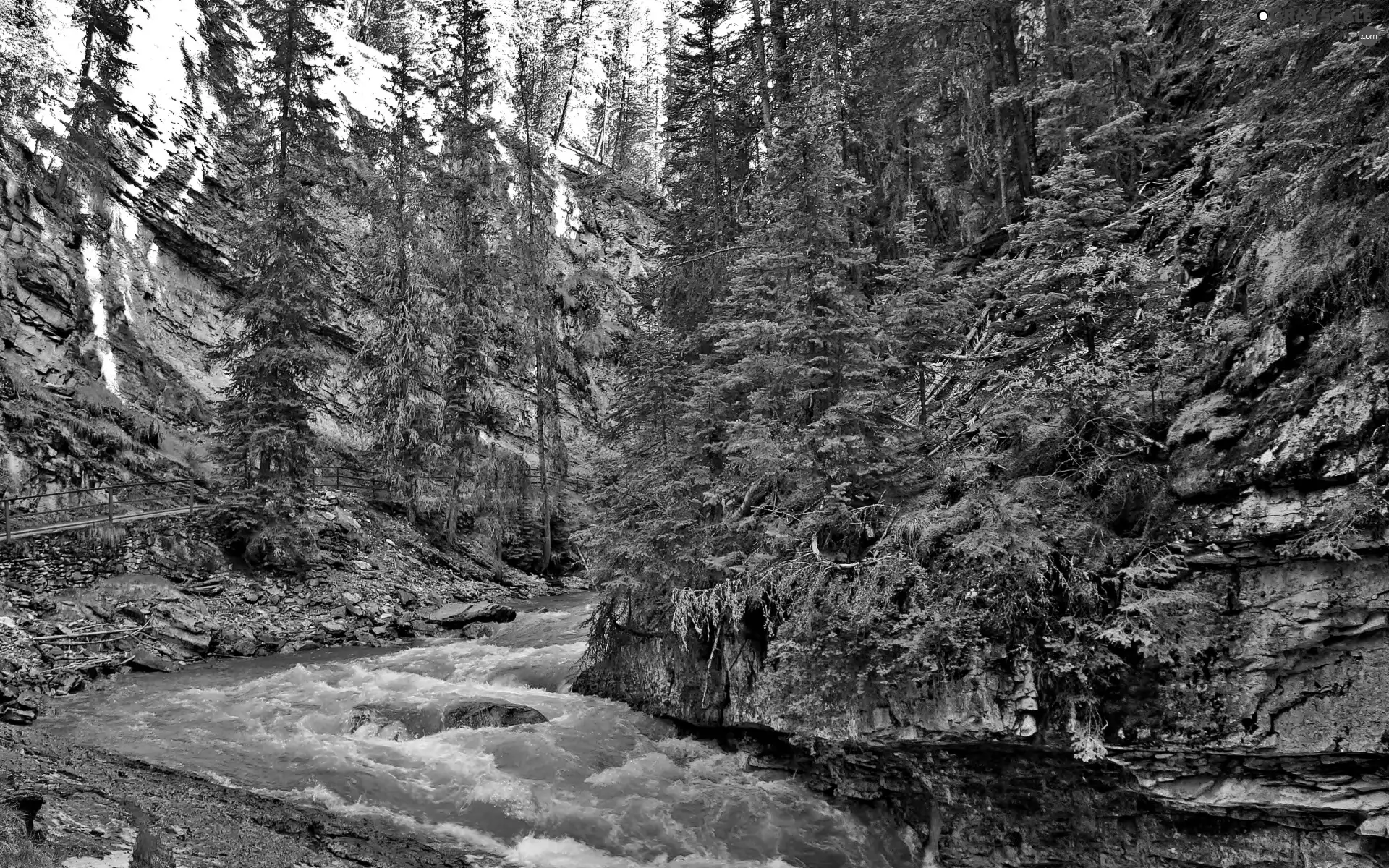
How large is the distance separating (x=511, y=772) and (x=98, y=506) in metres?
15.3

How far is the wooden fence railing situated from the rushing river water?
6.03 meters

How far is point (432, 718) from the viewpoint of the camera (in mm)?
12914

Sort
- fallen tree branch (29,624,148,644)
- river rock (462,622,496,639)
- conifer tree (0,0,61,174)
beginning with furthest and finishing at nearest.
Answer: conifer tree (0,0,61,174)
river rock (462,622,496,639)
fallen tree branch (29,624,148,644)

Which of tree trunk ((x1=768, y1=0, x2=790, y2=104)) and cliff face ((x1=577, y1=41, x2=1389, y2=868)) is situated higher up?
tree trunk ((x1=768, y1=0, x2=790, y2=104))

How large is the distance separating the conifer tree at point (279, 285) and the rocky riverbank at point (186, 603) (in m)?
2.61

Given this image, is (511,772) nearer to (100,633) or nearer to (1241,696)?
(1241,696)

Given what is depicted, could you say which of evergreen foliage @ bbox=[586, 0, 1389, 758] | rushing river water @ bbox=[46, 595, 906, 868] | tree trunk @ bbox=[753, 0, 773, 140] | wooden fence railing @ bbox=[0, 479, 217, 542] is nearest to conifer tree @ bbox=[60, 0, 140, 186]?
wooden fence railing @ bbox=[0, 479, 217, 542]

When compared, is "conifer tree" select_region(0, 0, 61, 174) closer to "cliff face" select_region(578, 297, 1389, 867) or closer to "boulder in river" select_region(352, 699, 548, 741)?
"boulder in river" select_region(352, 699, 548, 741)

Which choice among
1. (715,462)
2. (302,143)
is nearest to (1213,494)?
(715,462)

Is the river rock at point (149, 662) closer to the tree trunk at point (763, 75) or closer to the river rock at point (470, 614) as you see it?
the river rock at point (470, 614)

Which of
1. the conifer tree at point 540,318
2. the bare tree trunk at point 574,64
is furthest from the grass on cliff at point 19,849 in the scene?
the bare tree trunk at point 574,64

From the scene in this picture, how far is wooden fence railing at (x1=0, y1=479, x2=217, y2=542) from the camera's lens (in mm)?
18188

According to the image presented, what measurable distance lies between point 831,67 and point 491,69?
21.7m

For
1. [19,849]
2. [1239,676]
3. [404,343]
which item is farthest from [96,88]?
[1239,676]
